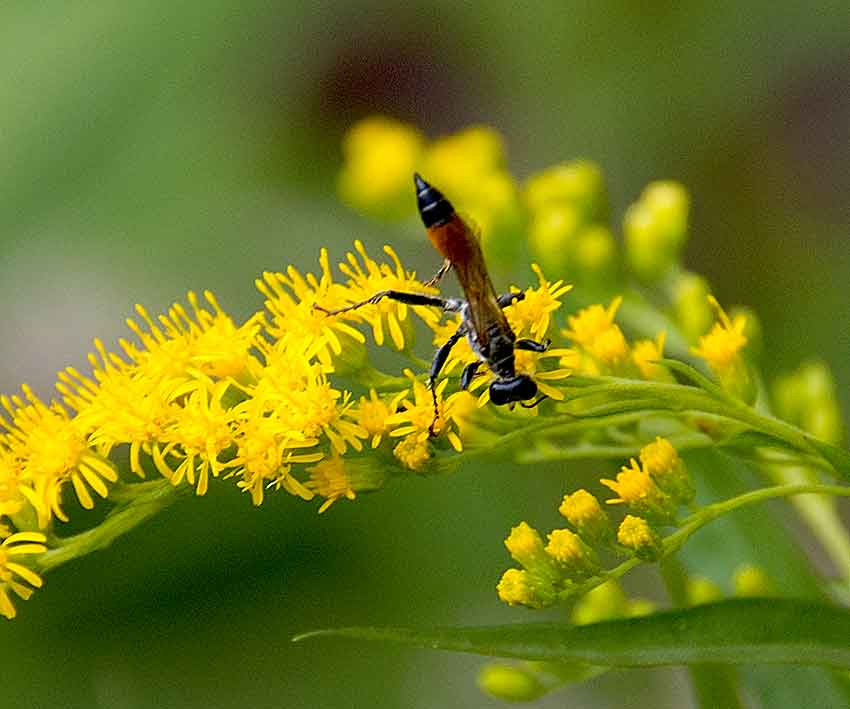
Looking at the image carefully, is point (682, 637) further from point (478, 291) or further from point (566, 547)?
point (478, 291)

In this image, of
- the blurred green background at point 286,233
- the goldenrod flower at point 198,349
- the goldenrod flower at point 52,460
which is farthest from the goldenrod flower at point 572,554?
the blurred green background at point 286,233

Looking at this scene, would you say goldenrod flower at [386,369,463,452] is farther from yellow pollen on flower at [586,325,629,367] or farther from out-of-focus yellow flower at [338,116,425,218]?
out-of-focus yellow flower at [338,116,425,218]

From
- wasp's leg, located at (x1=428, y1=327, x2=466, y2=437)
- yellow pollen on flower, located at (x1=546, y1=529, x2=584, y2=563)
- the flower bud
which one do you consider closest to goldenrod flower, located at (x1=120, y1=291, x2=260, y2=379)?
wasp's leg, located at (x1=428, y1=327, x2=466, y2=437)

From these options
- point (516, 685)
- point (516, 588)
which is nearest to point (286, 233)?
point (516, 685)

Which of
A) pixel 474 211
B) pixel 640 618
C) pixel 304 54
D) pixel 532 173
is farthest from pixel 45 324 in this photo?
pixel 640 618

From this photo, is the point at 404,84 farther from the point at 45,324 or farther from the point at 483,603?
the point at 483,603
